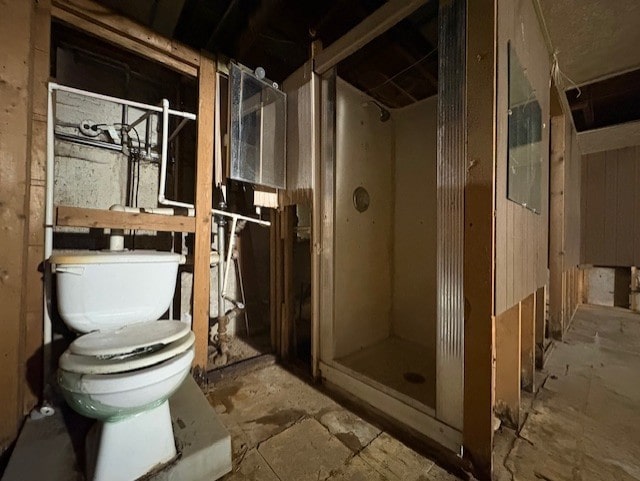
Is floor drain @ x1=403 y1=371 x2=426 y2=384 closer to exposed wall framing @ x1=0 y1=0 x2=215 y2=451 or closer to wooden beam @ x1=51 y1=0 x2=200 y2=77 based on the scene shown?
exposed wall framing @ x1=0 y1=0 x2=215 y2=451

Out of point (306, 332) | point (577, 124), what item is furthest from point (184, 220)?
point (577, 124)

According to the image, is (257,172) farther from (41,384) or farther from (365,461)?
(365,461)

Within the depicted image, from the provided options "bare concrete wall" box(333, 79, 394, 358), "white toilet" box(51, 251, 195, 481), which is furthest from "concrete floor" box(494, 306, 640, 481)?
"white toilet" box(51, 251, 195, 481)

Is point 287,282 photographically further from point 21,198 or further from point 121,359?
point 21,198

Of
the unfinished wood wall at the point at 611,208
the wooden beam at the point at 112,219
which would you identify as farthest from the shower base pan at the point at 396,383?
the unfinished wood wall at the point at 611,208

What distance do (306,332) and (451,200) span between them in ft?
5.94

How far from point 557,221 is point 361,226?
1.85 m

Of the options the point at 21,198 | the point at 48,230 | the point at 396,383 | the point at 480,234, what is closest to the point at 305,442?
the point at 396,383

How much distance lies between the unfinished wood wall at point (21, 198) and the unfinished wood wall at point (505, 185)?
2.03 meters

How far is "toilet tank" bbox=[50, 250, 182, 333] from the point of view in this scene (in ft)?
3.69

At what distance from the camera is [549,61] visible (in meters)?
1.90

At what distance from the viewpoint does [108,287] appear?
1.18 m

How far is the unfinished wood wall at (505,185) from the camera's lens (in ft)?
3.44

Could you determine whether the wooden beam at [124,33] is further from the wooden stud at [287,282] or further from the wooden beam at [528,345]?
the wooden beam at [528,345]
